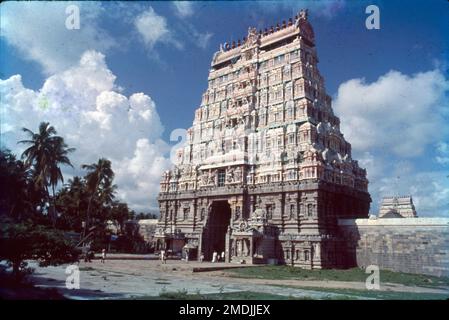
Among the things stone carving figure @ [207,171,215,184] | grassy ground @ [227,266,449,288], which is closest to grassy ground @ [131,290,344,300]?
grassy ground @ [227,266,449,288]

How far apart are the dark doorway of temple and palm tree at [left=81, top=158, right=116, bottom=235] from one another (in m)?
17.3

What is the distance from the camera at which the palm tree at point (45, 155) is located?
152 ft

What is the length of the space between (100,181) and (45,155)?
30.9 feet

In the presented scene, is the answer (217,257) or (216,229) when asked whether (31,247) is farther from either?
(216,229)

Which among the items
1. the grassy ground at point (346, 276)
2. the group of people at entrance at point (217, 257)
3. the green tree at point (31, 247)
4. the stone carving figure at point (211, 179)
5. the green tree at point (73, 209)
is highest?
the stone carving figure at point (211, 179)

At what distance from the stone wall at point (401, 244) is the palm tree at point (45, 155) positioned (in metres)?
34.8

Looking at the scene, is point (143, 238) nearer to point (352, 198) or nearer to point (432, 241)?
point (352, 198)

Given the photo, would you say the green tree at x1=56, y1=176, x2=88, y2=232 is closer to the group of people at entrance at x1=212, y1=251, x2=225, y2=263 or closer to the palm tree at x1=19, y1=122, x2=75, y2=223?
the palm tree at x1=19, y1=122, x2=75, y2=223

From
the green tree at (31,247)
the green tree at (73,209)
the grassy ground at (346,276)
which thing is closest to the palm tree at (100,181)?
the green tree at (73,209)

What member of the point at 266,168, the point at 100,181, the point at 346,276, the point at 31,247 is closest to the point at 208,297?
the point at 31,247

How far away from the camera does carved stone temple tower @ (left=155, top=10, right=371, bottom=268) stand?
130 ft

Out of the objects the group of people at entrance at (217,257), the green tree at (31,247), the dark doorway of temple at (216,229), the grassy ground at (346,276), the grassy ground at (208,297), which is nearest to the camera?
the grassy ground at (208,297)

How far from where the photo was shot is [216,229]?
47688 mm

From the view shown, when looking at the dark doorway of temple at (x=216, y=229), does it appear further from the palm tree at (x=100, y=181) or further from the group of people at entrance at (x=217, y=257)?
the palm tree at (x=100, y=181)
